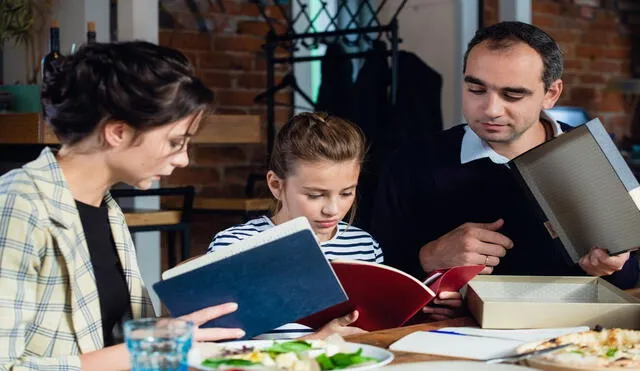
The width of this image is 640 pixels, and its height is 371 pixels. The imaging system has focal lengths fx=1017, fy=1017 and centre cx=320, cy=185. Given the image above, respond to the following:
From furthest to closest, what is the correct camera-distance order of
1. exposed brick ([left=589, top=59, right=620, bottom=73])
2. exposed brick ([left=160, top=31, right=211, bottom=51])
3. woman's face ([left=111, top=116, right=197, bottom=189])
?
exposed brick ([left=589, top=59, right=620, bottom=73]) → exposed brick ([left=160, top=31, right=211, bottom=51]) → woman's face ([left=111, top=116, right=197, bottom=189])

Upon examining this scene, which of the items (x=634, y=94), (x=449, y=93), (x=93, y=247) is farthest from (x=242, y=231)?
(x=634, y=94)

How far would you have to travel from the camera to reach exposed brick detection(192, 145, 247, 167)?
468 cm

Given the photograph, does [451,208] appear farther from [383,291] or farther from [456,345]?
[456,345]

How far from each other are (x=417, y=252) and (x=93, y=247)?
99 centimetres

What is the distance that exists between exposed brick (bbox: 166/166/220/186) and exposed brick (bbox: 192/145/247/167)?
0.03 meters

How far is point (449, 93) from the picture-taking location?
15.2 ft

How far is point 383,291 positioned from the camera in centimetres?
184

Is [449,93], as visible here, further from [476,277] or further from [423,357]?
[423,357]

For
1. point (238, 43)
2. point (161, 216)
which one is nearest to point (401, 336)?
point (161, 216)

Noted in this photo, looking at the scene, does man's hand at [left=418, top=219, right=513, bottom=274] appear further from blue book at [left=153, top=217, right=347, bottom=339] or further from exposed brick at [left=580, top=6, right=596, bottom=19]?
exposed brick at [left=580, top=6, right=596, bottom=19]

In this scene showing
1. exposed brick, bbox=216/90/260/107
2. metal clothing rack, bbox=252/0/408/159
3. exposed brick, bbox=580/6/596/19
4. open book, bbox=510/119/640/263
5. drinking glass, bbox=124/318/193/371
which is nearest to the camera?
drinking glass, bbox=124/318/193/371

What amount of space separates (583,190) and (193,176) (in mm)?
2875

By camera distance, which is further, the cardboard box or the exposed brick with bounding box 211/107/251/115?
the exposed brick with bounding box 211/107/251/115

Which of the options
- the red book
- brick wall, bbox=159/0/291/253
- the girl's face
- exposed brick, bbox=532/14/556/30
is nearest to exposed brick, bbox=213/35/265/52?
brick wall, bbox=159/0/291/253
